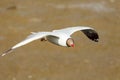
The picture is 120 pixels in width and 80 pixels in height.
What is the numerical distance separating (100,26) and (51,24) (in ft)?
3.53

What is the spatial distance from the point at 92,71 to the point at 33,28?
7.70 feet

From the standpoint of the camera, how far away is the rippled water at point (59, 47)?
9008mm

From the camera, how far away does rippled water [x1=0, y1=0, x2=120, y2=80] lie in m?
9.01

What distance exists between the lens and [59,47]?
9953mm

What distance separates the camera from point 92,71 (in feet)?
29.7

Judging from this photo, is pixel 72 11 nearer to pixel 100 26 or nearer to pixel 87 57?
pixel 100 26

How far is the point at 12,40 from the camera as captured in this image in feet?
33.7

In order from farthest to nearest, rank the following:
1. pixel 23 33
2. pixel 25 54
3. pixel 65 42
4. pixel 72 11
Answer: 1. pixel 72 11
2. pixel 23 33
3. pixel 25 54
4. pixel 65 42

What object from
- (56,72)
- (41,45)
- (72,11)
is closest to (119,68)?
(56,72)

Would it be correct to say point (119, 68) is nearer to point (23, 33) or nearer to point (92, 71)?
point (92, 71)

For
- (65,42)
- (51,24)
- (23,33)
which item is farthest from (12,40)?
(65,42)

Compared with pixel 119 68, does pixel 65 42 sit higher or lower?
higher

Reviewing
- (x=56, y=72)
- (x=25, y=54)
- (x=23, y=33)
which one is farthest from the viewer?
(x=23, y=33)

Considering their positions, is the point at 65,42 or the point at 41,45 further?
the point at 41,45
